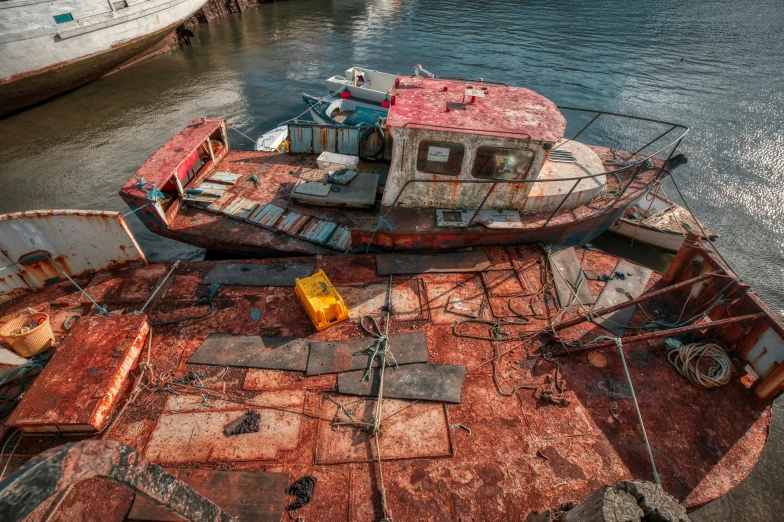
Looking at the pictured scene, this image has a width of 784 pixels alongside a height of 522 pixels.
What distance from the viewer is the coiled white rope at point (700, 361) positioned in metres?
5.79

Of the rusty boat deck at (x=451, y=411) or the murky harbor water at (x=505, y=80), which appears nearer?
the rusty boat deck at (x=451, y=411)

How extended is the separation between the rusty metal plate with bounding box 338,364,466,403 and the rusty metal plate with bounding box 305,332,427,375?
0.13 metres

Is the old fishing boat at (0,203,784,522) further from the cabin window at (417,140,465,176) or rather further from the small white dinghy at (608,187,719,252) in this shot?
the small white dinghy at (608,187,719,252)

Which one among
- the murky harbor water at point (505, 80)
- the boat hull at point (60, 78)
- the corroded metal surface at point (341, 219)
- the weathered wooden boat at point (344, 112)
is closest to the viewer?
the corroded metal surface at point (341, 219)

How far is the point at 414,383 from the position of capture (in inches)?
228

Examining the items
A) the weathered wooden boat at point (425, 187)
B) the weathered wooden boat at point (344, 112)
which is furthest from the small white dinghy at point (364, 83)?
the weathered wooden boat at point (425, 187)

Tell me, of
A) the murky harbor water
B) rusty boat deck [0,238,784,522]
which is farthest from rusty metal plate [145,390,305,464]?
the murky harbor water

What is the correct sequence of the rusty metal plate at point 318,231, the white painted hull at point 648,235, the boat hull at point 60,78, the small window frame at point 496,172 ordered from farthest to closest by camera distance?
1. the boat hull at point 60,78
2. the white painted hull at point 648,235
3. the rusty metal plate at point 318,231
4. the small window frame at point 496,172

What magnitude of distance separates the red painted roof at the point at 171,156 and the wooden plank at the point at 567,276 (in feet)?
27.8

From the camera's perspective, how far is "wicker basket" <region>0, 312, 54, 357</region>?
5.82 metres

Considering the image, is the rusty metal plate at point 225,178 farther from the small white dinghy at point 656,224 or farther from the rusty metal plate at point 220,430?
the small white dinghy at point 656,224

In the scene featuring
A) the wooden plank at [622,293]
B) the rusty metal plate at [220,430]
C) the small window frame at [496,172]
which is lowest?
the rusty metal plate at [220,430]

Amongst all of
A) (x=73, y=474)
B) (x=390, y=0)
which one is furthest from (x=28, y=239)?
(x=390, y=0)

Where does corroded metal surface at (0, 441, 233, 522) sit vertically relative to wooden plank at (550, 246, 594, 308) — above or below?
above
